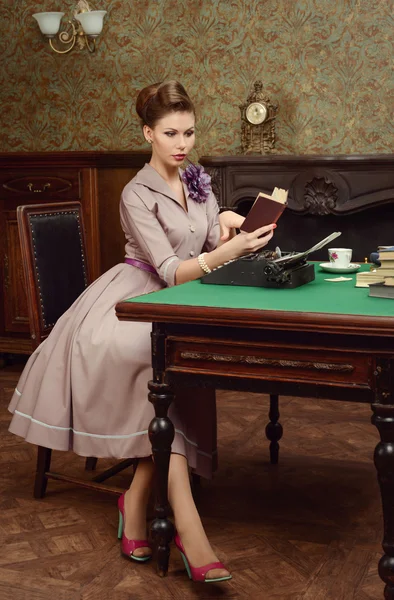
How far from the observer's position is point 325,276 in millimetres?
2949

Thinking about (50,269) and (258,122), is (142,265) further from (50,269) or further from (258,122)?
(258,122)

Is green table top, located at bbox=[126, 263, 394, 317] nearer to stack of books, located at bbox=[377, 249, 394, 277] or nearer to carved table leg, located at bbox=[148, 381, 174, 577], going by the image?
stack of books, located at bbox=[377, 249, 394, 277]

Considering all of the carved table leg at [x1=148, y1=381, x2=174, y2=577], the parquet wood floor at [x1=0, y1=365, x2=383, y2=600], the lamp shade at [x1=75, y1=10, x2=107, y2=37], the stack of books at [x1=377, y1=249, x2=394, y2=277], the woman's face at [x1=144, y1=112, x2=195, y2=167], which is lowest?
the parquet wood floor at [x1=0, y1=365, x2=383, y2=600]

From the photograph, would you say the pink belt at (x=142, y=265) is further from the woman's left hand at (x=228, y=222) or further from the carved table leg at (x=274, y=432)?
the carved table leg at (x=274, y=432)

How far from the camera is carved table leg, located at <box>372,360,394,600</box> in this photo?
2141 millimetres

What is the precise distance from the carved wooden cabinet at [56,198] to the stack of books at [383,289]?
10.4 ft

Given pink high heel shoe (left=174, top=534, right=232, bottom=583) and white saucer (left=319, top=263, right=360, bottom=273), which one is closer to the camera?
pink high heel shoe (left=174, top=534, right=232, bottom=583)

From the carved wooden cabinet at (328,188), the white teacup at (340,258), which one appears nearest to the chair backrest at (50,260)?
the white teacup at (340,258)

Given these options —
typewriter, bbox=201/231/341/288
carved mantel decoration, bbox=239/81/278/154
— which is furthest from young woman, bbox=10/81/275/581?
carved mantel decoration, bbox=239/81/278/154

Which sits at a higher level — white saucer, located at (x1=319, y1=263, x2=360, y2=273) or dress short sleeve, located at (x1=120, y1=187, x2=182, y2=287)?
dress short sleeve, located at (x1=120, y1=187, x2=182, y2=287)

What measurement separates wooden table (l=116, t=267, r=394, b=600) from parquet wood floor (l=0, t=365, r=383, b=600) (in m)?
0.38

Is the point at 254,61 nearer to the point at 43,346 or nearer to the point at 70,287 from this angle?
the point at 70,287

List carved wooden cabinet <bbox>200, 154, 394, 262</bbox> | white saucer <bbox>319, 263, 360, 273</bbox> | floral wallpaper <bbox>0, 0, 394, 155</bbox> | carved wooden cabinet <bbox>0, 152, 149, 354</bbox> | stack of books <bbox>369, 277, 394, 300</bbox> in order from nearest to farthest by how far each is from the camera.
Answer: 1. stack of books <bbox>369, 277, 394, 300</bbox>
2. white saucer <bbox>319, 263, 360, 273</bbox>
3. carved wooden cabinet <bbox>200, 154, 394, 262</bbox>
4. floral wallpaper <bbox>0, 0, 394, 155</bbox>
5. carved wooden cabinet <bbox>0, 152, 149, 354</bbox>

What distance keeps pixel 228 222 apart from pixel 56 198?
2.32 metres
